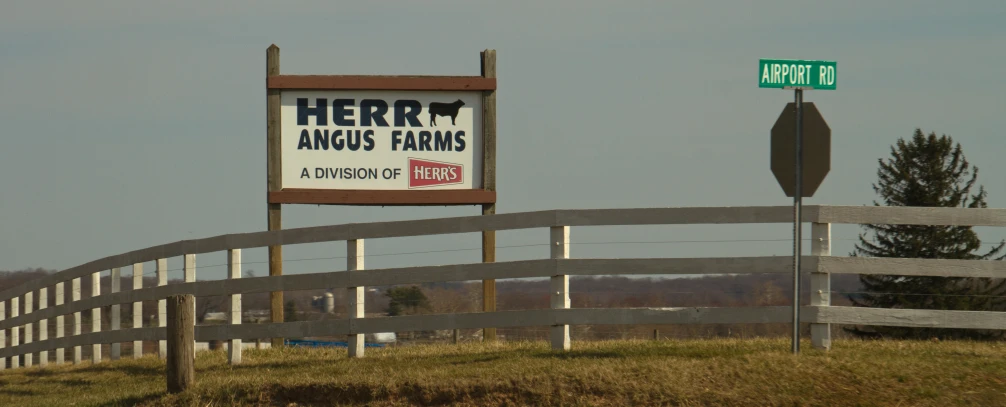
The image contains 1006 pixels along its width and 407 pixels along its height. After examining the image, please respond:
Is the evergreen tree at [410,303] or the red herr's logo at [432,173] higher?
the red herr's logo at [432,173]

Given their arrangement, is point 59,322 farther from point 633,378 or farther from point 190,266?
point 633,378

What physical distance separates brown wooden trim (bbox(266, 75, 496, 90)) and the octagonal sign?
21.4ft

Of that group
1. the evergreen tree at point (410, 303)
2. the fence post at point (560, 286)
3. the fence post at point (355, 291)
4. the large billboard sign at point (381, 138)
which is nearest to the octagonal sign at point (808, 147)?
the fence post at point (560, 286)

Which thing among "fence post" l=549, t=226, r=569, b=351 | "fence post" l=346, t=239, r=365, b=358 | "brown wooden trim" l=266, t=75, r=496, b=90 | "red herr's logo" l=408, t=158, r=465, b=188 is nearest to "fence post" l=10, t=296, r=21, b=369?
"brown wooden trim" l=266, t=75, r=496, b=90

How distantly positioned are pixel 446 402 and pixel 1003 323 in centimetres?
541

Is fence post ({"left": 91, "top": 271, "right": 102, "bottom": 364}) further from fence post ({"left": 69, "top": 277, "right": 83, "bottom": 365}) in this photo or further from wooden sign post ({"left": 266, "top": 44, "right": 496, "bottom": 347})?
wooden sign post ({"left": 266, "top": 44, "right": 496, "bottom": 347})

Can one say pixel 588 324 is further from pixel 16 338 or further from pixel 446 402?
pixel 16 338

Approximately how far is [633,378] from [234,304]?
5.96m

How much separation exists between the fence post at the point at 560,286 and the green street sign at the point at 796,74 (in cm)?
246

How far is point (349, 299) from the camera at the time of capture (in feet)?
41.3

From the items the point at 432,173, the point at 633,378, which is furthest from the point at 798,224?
the point at 432,173

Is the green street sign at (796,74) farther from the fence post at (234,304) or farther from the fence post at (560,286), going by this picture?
the fence post at (234,304)

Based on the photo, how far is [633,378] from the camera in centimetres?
966

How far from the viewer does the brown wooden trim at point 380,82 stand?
54.3ft
